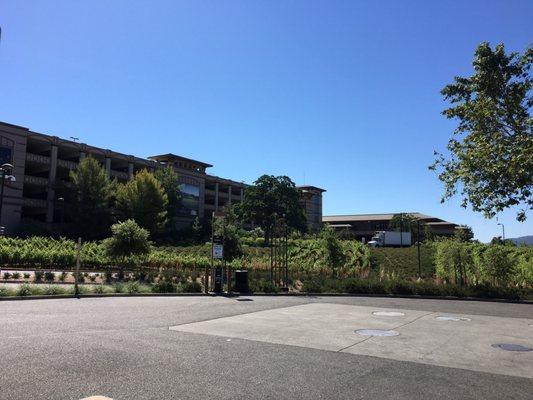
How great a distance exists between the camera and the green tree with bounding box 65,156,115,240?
64.3m

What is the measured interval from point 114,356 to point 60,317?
547 cm

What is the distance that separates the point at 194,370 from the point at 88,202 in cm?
6227

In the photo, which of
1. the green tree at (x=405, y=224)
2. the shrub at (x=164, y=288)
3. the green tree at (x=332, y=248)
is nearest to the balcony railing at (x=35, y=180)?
the green tree at (x=332, y=248)

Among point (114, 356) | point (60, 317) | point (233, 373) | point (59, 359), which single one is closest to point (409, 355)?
point (233, 373)

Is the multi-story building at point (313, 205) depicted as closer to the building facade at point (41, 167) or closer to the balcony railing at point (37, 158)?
the building facade at point (41, 167)

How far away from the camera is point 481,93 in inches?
816

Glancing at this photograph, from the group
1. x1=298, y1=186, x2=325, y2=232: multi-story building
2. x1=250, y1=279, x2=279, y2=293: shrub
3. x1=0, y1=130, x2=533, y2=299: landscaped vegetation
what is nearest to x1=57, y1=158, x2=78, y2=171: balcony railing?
x1=0, y1=130, x2=533, y2=299: landscaped vegetation

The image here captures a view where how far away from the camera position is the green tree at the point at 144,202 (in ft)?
221

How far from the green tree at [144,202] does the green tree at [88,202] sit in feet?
8.49

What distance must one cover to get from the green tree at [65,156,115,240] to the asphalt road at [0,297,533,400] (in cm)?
5602

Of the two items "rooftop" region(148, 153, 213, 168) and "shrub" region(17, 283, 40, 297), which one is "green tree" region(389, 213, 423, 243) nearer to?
"rooftop" region(148, 153, 213, 168)

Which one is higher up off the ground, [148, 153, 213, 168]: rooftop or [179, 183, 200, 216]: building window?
[148, 153, 213, 168]: rooftop

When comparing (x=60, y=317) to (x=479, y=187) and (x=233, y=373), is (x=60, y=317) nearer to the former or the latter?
(x=233, y=373)

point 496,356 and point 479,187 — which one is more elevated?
point 479,187
